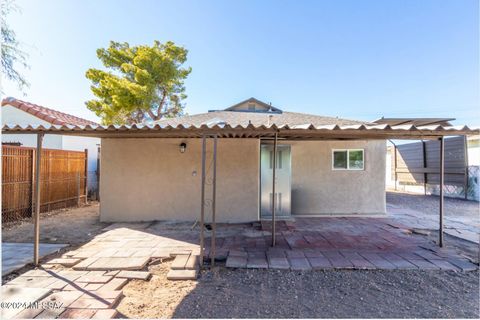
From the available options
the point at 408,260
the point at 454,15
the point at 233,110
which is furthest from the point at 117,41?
the point at 408,260

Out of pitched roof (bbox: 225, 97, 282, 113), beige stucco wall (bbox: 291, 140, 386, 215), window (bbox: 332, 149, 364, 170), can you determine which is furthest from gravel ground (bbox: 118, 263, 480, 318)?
pitched roof (bbox: 225, 97, 282, 113)

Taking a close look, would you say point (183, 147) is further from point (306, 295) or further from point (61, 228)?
point (306, 295)

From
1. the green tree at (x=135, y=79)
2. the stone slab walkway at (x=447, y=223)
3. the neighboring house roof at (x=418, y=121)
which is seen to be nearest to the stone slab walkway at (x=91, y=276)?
the stone slab walkway at (x=447, y=223)

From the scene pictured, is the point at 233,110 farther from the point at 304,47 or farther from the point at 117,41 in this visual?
the point at 117,41

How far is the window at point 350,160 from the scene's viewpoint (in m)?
8.12

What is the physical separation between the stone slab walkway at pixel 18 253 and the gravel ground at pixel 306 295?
234 centimetres

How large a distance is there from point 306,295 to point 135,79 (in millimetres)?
15595

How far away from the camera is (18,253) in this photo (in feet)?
15.2

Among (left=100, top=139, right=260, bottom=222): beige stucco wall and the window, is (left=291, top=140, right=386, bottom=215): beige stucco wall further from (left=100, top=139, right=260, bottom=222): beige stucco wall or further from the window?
(left=100, top=139, right=260, bottom=222): beige stucco wall

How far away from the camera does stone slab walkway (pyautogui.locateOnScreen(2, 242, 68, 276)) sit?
13.5ft

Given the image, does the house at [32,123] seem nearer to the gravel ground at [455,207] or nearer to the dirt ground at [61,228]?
the dirt ground at [61,228]

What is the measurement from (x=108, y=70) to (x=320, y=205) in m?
15.4

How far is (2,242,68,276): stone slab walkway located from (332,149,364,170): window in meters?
8.17

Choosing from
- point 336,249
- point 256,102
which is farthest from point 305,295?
point 256,102
